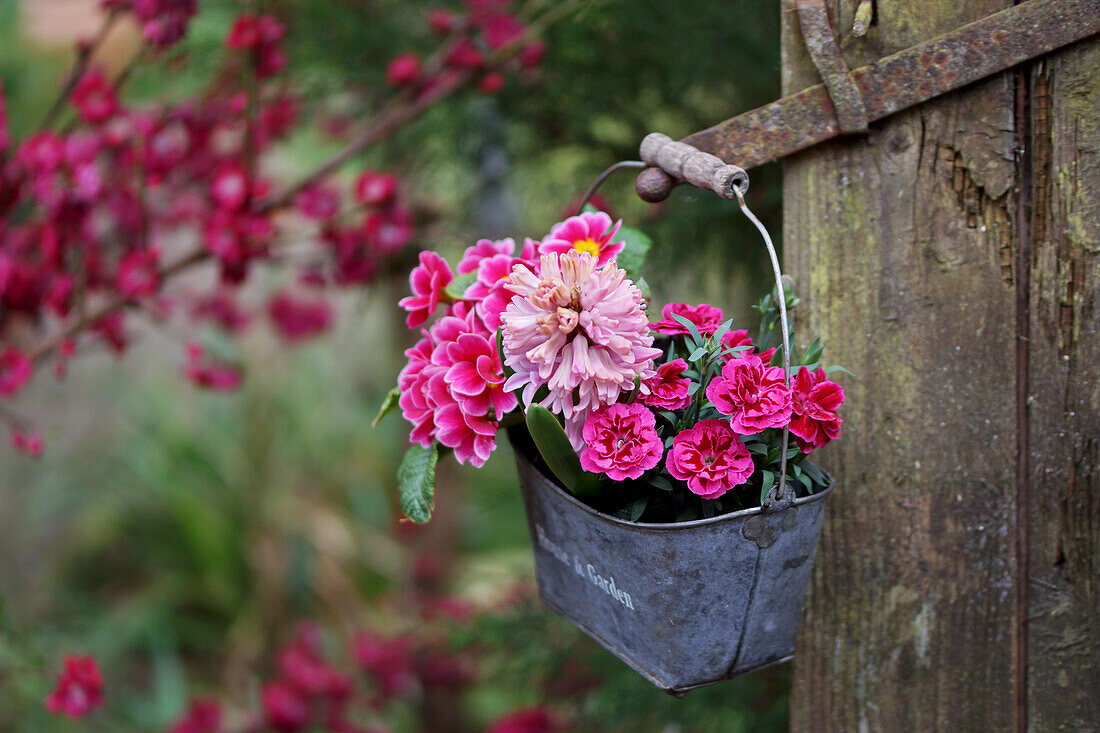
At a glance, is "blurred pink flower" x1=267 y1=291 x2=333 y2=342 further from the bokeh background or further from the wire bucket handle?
the wire bucket handle

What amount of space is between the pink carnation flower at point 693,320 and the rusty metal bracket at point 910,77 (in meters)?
0.14

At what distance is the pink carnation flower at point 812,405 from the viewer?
735 mm

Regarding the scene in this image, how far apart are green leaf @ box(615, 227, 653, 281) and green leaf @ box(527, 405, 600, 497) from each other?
235mm

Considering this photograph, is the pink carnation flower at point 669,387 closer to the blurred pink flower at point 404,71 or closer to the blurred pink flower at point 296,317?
the blurred pink flower at point 404,71

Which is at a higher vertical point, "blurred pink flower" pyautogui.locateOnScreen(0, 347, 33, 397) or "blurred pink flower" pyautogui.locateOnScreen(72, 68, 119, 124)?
"blurred pink flower" pyautogui.locateOnScreen(72, 68, 119, 124)

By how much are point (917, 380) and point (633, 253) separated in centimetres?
32

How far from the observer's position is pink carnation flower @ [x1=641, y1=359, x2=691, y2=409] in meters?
0.75

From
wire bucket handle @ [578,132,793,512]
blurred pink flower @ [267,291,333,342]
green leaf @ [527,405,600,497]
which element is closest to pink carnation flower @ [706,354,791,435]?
wire bucket handle @ [578,132,793,512]

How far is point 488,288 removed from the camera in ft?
2.77

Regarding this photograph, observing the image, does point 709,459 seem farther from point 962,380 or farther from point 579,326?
point 962,380

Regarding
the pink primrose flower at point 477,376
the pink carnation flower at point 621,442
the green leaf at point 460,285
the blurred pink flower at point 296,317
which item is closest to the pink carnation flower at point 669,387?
the pink carnation flower at point 621,442

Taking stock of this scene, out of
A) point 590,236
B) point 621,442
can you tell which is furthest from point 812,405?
point 590,236

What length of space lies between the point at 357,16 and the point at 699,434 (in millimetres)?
1760

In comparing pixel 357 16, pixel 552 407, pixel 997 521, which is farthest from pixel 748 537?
pixel 357 16
